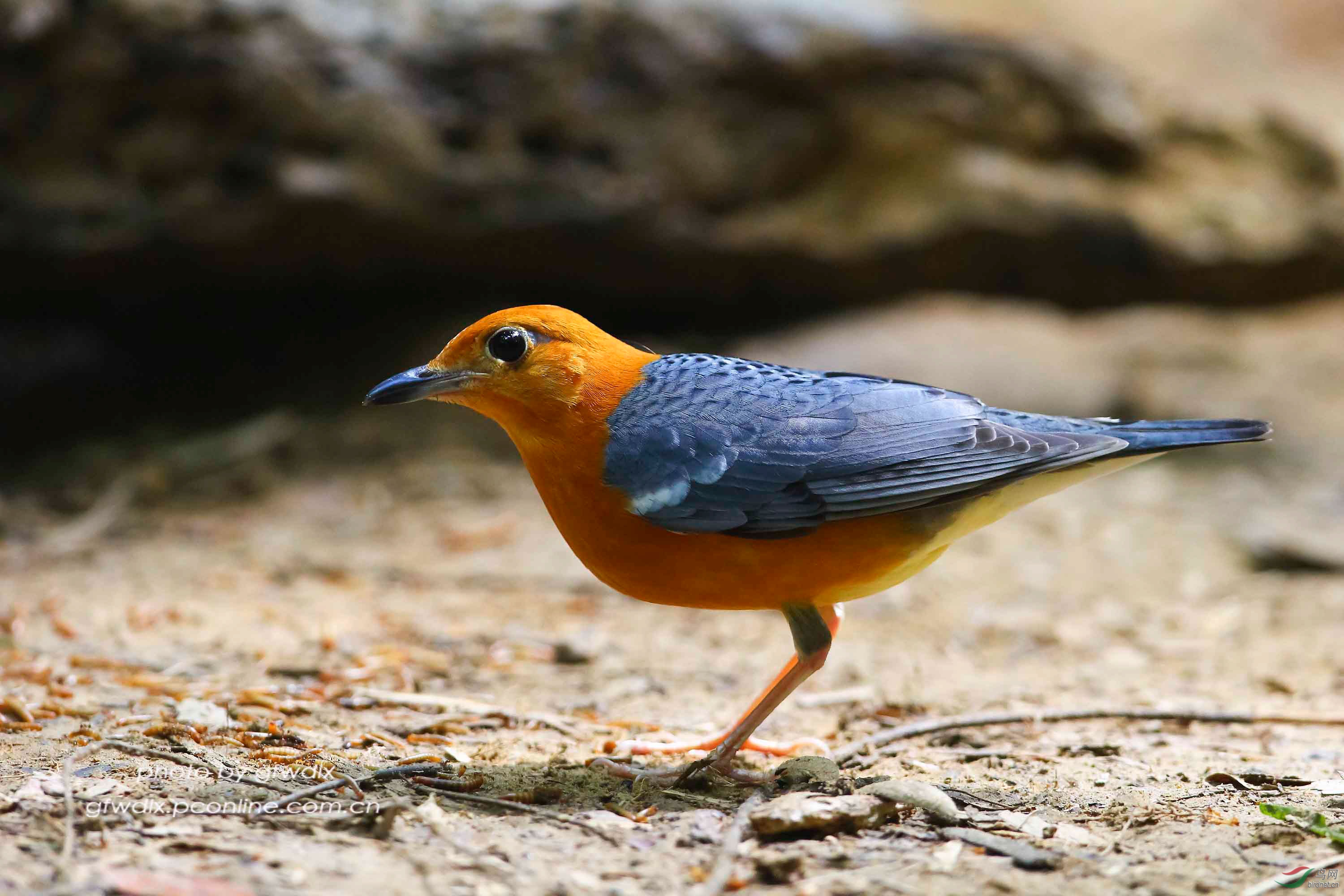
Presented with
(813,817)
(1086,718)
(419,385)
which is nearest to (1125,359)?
(1086,718)

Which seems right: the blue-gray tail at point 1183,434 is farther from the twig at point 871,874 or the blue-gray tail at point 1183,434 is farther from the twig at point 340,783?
the twig at point 340,783

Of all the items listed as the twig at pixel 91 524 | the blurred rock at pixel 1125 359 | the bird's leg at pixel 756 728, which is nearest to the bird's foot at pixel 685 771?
the bird's leg at pixel 756 728

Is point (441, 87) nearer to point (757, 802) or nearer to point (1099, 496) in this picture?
point (1099, 496)

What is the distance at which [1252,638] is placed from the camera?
5566 mm

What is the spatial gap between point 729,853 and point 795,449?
4.50 ft

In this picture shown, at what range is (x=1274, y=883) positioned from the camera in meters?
2.71

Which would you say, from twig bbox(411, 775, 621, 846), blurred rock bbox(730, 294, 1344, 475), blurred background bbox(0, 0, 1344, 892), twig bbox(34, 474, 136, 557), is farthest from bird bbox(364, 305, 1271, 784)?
blurred rock bbox(730, 294, 1344, 475)

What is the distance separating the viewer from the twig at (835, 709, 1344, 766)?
4086 millimetres

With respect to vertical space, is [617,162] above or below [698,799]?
above

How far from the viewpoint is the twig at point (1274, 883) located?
8.75ft

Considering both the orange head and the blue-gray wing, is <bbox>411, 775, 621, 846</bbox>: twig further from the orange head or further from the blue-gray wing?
the orange head

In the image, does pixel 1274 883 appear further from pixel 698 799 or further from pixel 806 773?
pixel 698 799

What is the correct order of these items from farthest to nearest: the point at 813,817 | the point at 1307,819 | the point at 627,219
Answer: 1. the point at 627,219
2. the point at 1307,819
3. the point at 813,817

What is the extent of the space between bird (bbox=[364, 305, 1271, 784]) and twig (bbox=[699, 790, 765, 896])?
1.16ft
